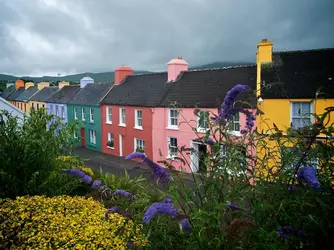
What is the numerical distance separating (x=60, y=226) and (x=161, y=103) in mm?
18408

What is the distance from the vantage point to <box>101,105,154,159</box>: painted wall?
23656mm

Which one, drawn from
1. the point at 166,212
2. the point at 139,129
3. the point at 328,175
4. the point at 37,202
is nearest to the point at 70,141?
the point at 37,202

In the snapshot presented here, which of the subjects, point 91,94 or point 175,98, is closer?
point 175,98

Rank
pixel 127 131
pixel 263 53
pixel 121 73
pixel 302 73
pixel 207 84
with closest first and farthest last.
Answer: pixel 302 73, pixel 263 53, pixel 207 84, pixel 127 131, pixel 121 73

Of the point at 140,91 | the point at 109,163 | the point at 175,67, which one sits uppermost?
the point at 175,67

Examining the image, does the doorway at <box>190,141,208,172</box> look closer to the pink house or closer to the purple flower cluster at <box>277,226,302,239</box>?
the purple flower cluster at <box>277,226,302,239</box>

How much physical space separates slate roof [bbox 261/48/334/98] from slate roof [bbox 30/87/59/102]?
30401 millimetres

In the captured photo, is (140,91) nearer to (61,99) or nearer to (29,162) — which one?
(61,99)

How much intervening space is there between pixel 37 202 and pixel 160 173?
11.2 feet

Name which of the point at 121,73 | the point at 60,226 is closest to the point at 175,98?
the point at 121,73

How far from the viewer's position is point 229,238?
2117 mm

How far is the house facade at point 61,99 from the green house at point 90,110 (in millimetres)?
1133

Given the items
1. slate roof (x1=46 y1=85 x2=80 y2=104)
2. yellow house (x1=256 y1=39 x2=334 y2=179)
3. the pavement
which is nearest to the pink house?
the pavement

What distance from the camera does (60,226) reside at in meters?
4.37
